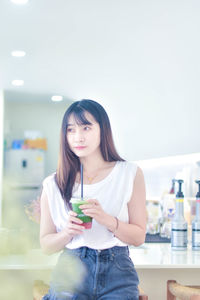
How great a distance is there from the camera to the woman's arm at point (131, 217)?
1.07 meters

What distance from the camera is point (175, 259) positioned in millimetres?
1720

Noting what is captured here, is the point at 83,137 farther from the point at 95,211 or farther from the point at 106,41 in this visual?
the point at 106,41

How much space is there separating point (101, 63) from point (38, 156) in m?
3.24

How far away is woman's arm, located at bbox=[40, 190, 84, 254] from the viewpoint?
3.52 ft

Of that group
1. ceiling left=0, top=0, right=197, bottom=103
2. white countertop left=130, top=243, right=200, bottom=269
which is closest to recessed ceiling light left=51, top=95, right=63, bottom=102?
ceiling left=0, top=0, right=197, bottom=103

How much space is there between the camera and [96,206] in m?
1.07

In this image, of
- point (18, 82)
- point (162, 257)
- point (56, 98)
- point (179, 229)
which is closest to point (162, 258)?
point (162, 257)

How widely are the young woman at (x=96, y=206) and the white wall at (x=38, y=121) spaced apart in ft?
16.7

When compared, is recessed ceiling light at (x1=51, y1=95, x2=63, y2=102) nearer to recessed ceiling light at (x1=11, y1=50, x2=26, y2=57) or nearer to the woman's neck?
recessed ceiling light at (x1=11, y1=50, x2=26, y2=57)

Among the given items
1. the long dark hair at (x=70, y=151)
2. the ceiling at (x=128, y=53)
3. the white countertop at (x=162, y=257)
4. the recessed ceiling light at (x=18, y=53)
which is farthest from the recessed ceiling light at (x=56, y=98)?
the long dark hair at (x=70, y=151)

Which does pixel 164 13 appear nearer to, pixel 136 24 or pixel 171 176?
pixel 136 24

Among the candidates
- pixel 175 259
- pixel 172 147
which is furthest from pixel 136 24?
pixel 175 259

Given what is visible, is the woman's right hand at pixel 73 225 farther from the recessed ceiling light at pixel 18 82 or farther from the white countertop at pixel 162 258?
the recessed ceiling light at pixel 18 82

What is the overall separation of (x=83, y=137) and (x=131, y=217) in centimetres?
25
